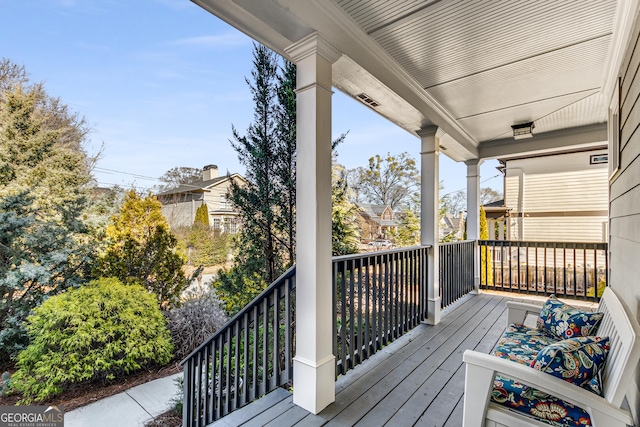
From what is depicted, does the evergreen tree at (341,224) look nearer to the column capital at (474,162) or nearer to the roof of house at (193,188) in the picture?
the column capital at (474,162)

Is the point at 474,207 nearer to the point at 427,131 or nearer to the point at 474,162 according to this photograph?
the point at 474,162

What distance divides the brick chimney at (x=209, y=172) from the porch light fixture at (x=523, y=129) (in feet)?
39.0

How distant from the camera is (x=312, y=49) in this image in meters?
1.80

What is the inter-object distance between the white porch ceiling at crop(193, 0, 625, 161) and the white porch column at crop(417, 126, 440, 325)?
0.24m

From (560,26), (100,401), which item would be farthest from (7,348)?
(560,26)

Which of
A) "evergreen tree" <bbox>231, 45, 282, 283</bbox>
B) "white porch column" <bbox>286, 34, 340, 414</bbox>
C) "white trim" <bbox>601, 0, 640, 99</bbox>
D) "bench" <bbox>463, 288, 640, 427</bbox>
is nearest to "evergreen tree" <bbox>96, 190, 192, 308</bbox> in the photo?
"evergreen tree" <bbox>231, 45, 282, 283</bbox>

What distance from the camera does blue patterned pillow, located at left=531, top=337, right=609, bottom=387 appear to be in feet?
3.75

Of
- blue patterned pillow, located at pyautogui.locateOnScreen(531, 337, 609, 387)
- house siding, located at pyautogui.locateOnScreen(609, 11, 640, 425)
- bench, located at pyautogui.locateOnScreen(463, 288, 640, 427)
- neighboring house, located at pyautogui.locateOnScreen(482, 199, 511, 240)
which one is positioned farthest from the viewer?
neighboring house, located at pyautogui.locateOnScreen(482, 199, 511, 240)

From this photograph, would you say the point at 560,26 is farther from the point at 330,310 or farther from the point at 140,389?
the point at 140,389

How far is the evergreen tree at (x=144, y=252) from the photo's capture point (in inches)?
211

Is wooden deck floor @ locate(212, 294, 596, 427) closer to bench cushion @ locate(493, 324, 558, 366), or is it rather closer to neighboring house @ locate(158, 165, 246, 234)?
bench cushion @ locate(493, 324, 558, 366)

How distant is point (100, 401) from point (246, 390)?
278 centimetres

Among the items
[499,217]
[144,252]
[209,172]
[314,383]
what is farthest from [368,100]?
[209,172]

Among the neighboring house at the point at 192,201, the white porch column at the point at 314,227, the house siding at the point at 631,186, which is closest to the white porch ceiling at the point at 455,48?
the white porch column at the point at 314,227
